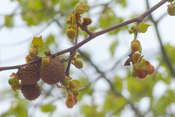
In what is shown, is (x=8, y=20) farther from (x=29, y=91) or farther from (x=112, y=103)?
(x=29, y=91)

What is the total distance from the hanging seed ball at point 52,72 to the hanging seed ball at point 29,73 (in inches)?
0.6

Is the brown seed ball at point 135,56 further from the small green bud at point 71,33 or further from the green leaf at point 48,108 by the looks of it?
the green leaf at point 48,108

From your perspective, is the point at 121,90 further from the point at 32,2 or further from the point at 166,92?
the point at 32,2

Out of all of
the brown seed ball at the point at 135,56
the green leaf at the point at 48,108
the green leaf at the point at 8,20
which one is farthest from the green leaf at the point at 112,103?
the brown seed ball at the point at 135,56

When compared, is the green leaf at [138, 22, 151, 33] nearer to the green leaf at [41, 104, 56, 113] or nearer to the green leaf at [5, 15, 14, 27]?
the green leaf at [41, 104, 56, 113]

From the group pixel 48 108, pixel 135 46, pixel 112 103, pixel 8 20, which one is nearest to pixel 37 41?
pixel 135 46

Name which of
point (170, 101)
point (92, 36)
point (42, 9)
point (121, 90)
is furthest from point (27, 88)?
point (121, 90)

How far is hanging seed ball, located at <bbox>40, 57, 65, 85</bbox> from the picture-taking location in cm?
68

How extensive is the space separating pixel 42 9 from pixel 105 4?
405mm

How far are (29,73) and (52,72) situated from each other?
53 mm

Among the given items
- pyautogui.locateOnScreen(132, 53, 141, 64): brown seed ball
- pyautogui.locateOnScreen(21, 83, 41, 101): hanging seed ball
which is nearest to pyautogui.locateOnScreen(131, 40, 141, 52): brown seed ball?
pyautogui.locateOnScreen(132, 53, 141, 64): brown seed ball

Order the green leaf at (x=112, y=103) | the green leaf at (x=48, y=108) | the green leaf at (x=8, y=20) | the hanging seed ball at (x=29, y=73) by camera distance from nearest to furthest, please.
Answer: the hanging seed ball at (x=29, y=73) < the green leaf at (x=48, y=108) < the green leaf at (x=8, y=20) < the green leaf at (x=112, y=103)

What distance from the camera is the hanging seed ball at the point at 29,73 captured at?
674 mm

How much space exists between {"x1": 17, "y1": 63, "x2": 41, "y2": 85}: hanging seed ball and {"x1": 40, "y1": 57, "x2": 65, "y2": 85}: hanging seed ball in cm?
2
